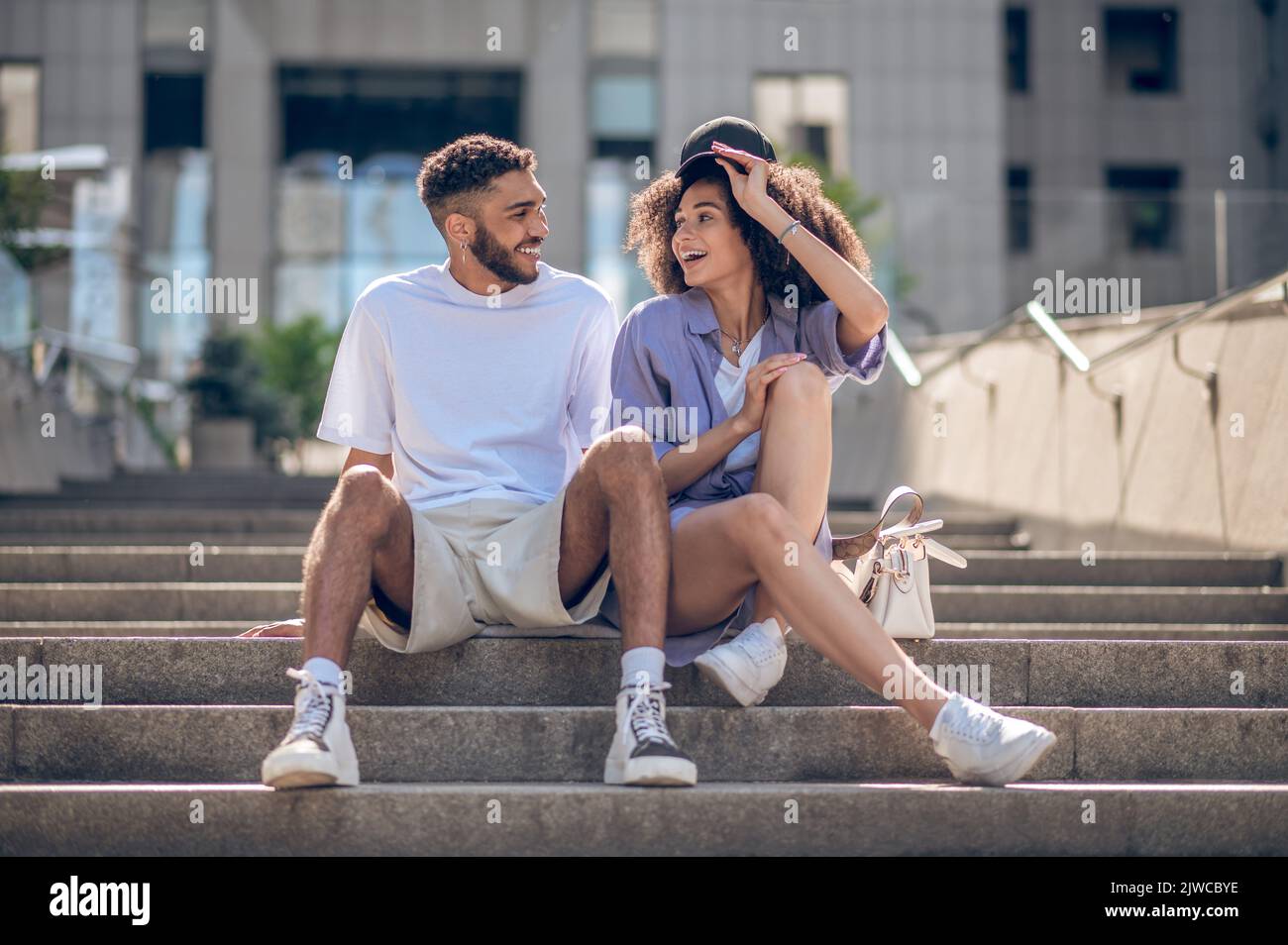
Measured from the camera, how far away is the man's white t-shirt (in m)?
3.90

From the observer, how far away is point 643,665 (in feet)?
11.2

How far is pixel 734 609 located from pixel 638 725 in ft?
1.59

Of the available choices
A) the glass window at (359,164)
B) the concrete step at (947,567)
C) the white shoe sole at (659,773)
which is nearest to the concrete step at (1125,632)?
the concrete step at (947,567)

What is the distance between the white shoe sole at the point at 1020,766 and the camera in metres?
3.30

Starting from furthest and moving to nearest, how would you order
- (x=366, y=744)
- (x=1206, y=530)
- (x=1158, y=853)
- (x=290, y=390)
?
1. (x=290, y=390)
2. (x=1206, y=530)
3. (x=366, y=744)
4. (x=1158, y=853)

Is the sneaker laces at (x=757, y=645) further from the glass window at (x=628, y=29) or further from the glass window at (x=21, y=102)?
the glass window at (x=21, y=102)

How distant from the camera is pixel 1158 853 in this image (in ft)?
10.9

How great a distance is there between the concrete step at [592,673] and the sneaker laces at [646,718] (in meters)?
0.42

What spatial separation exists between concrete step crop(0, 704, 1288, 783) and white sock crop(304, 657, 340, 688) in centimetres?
20

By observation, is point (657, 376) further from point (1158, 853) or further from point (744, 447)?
point (1158, 853)

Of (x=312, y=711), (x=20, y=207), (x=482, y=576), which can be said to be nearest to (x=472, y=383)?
(x=482, y=576)

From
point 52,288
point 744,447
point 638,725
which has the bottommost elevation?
point 638,725

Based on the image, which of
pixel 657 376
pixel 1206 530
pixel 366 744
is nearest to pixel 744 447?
pixel 657 376

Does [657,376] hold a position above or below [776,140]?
below
